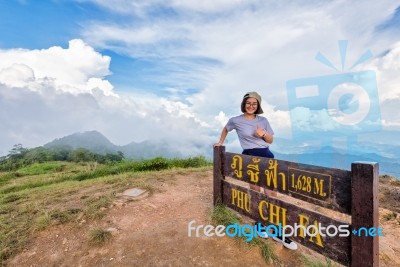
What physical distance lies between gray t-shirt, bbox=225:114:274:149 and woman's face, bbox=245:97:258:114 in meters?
0.15

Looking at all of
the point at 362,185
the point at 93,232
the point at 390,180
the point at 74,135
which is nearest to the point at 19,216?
the point at 93,232

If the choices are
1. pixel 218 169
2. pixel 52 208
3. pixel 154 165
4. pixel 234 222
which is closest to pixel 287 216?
pixel 234 222

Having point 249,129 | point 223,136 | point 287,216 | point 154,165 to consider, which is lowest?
point 154,165

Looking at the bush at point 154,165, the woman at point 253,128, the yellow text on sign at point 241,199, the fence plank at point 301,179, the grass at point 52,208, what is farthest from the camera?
the bush at point 154,165

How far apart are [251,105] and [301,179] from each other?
69.6 inches

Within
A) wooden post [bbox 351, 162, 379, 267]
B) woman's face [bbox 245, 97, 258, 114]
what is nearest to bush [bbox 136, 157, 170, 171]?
woman's face [bbox 245, 97, 258, 114]

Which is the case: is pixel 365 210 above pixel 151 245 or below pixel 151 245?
above

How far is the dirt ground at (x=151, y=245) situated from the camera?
4188 millimetres

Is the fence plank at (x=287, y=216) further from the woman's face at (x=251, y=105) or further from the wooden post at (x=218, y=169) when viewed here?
the woman's face at (x=251, y=105)

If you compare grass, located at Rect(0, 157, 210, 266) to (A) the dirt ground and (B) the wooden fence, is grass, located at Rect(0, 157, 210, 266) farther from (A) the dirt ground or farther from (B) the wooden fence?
(B) the wooden fence

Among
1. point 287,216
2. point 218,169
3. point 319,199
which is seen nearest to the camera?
point 319,199

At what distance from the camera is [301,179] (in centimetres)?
369

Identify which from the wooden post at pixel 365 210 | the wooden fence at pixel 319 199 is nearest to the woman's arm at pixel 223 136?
the wooden fence at pixel 319 199

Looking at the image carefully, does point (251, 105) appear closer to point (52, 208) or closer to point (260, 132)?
point (260, 132)
